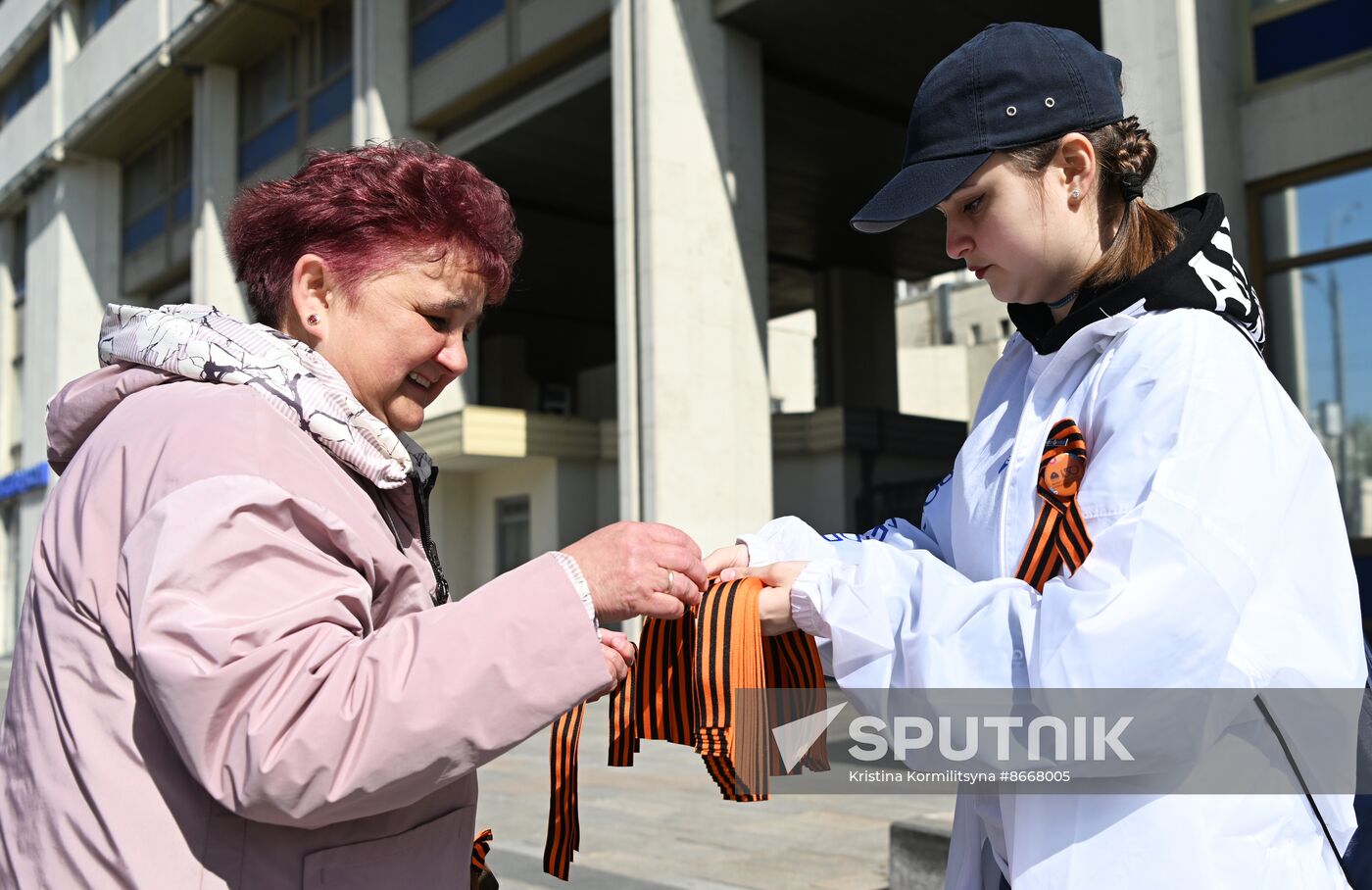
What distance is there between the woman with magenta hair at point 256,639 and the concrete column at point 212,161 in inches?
964

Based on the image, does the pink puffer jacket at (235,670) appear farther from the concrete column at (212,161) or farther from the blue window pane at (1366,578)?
the concrete column at (212,161)

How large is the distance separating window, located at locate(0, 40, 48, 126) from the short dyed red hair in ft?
116

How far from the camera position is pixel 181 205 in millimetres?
28391

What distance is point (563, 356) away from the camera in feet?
105

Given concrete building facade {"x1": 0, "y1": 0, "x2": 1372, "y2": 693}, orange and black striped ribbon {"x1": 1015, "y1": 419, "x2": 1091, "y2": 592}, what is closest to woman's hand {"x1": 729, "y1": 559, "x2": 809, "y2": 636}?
orange and black striped ribbon {"x1": 1015, "y1": 419, "x2": 1091, "y2": 592}

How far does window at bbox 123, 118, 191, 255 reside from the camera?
2848 centimetres

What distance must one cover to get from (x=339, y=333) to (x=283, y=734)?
735 mm

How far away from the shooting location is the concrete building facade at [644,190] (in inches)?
433

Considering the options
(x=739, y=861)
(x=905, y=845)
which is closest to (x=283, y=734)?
(x=905, y=845)

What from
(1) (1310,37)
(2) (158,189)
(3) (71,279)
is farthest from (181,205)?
(1) (1310,37)

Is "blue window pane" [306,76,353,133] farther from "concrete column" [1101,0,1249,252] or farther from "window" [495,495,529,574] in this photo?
"concrete column" [1101,0,1249,252]

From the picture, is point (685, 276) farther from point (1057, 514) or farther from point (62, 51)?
point (62, 51)

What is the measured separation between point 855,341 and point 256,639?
1036 inches

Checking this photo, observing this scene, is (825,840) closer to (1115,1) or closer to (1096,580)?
(1096,580)
